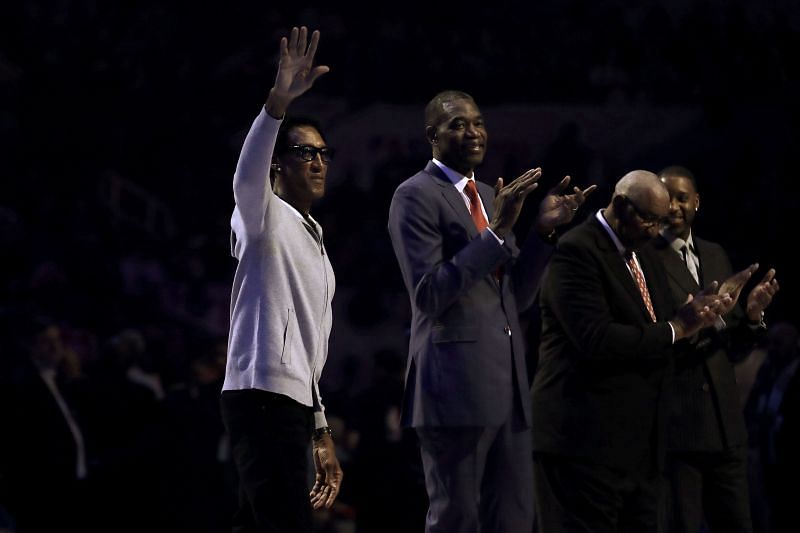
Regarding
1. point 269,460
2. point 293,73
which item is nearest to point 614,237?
point 293,73

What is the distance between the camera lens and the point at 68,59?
648 inches

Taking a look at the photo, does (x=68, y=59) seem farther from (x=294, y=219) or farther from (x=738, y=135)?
(x=294, y=219)

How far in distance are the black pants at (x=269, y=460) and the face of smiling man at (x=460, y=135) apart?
3.56ft

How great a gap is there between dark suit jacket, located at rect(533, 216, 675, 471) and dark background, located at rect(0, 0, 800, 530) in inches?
250

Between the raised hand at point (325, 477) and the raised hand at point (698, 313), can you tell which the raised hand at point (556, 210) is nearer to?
the raised hand at point (698, 313)

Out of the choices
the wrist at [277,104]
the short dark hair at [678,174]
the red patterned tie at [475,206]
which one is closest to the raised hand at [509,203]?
the red patterned tie at [475,206]

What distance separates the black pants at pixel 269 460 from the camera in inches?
149

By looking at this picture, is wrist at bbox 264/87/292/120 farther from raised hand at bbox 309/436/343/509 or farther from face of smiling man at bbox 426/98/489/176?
raised hand at bbox 309/436/343/509

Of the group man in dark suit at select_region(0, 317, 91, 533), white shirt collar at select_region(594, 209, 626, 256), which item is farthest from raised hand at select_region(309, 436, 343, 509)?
man in dark suit at select_region(0, 317, 91, 533)

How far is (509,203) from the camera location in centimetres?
413

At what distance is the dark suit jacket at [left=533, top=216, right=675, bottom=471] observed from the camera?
4.77m

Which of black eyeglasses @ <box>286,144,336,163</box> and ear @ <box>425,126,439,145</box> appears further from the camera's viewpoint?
ear @ <box>425,126,439,145</box>

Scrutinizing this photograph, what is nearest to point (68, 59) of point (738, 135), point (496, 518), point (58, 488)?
point (738, 135)

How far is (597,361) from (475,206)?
0.75m
